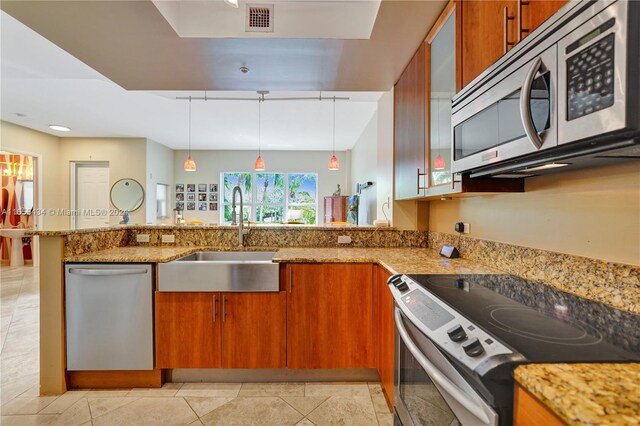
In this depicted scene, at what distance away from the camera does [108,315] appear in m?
1.86

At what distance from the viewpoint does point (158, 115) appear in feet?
15.4

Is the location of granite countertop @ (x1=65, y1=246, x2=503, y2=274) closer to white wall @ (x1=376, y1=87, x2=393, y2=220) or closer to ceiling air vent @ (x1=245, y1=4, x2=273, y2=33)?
white wall @ (x1=376, y1=87, x2=393, y2=220)

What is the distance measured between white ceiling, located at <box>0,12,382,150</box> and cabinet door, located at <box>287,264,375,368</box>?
7.93 feet

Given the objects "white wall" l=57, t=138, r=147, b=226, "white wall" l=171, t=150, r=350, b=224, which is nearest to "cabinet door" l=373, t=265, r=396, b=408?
"white wall" l=171, t=150, r=350, b=224

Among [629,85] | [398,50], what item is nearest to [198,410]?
[629,85]

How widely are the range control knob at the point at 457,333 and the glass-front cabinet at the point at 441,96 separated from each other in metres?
0.87

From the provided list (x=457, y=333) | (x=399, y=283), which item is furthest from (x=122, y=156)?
(x=457, y=333)

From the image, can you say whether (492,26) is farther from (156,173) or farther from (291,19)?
(156,173)

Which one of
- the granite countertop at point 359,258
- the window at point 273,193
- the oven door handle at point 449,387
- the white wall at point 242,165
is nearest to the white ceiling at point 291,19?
the granite countertop at point 359,258

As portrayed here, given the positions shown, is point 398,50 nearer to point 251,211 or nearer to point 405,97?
point 405,97

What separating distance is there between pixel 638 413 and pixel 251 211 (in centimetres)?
752

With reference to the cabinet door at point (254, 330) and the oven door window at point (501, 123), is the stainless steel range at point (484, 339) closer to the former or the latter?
the oven door window at point (501, 123)

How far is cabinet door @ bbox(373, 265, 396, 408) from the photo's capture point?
1.60 meters

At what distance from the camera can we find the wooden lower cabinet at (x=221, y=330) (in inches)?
74.3
